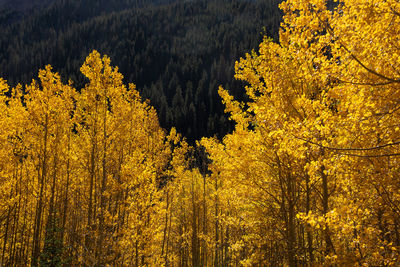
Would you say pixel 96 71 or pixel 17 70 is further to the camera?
pixel 17 70

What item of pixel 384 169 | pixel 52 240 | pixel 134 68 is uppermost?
pixel 134 68

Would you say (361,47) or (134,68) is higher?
(134,68)

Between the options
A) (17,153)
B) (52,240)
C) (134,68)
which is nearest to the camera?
(52,240)

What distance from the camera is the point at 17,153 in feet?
35.3

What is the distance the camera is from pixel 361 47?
3.29 metres

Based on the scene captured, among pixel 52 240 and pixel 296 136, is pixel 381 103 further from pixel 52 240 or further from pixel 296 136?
pixel 52 240

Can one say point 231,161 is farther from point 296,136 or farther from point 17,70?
point 17,70

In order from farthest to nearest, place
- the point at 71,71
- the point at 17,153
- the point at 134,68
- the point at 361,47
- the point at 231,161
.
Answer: the point at 134,68, the point at 71,71, the point at 17,153, the point at 231,161, the point at 361,47

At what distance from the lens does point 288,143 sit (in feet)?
12.3

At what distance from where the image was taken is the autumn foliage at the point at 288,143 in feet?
11.0

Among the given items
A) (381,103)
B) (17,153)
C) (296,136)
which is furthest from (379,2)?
(17,153)

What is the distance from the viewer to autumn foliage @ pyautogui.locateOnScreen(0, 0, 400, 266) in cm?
335

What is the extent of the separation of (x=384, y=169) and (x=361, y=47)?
2.01 meters

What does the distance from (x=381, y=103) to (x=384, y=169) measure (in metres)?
1.17
